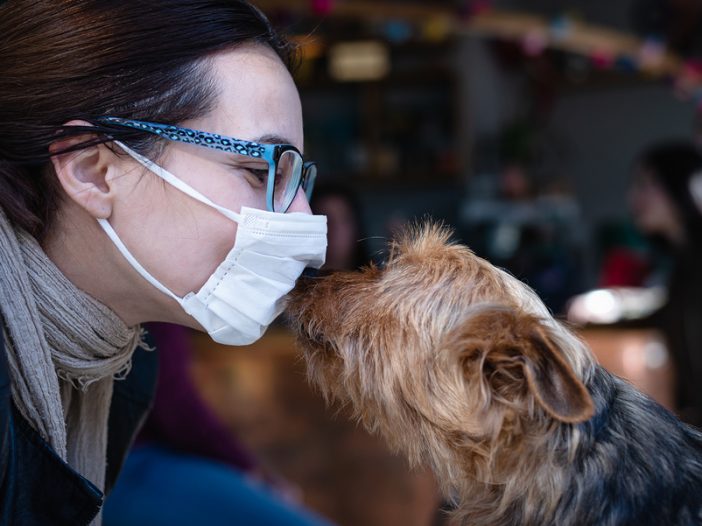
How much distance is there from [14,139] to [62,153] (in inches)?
4.5

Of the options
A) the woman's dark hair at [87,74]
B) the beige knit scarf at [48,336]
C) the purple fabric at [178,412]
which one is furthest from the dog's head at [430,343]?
the purple fabric at [178,412]

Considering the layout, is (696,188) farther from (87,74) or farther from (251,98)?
(87,74)

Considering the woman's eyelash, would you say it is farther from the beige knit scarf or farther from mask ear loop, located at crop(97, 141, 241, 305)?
the beige knit scarf

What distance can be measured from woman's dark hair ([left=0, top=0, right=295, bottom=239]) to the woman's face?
5 centimetres

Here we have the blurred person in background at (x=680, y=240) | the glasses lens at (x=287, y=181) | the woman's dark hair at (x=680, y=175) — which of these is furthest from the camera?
the woman's dark hair at (x=680, y=175)

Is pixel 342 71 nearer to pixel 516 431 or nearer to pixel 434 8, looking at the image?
pixel 434 8

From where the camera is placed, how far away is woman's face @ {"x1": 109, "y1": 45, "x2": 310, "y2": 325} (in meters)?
1.72

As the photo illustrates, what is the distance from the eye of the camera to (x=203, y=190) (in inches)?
68.6

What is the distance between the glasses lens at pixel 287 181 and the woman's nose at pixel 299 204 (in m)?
0.01

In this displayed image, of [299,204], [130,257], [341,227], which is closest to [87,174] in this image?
[130,257]

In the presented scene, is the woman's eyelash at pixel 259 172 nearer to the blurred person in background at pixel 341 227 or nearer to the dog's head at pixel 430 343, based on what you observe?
the dog's head at pixel 430 343

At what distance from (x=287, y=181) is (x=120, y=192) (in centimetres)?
38

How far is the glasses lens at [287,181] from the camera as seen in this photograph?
1.82 m

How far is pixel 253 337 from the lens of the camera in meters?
1.93
